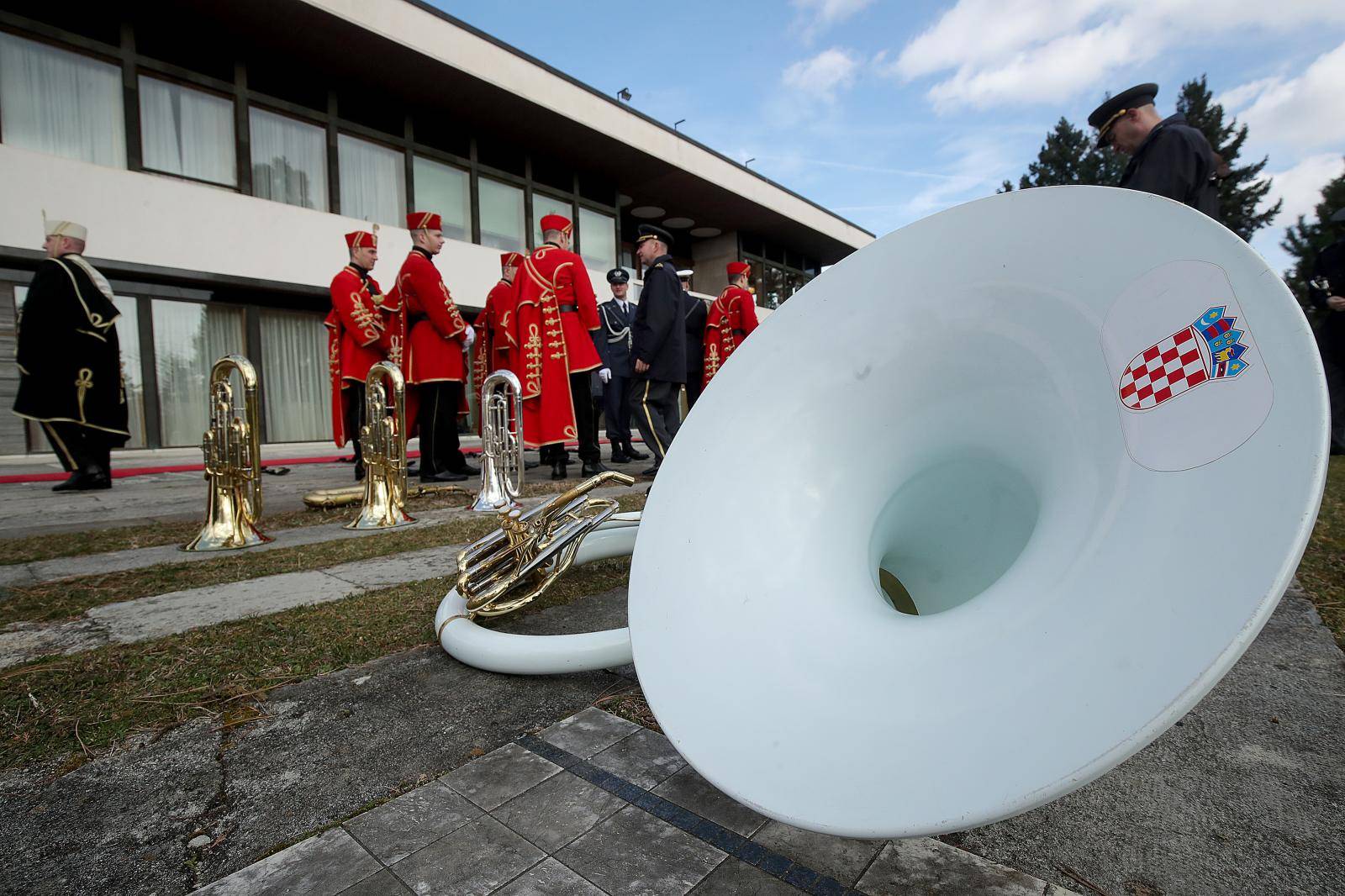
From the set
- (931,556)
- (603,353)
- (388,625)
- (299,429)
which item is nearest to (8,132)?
(299,429)

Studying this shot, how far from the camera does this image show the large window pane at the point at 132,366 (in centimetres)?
782

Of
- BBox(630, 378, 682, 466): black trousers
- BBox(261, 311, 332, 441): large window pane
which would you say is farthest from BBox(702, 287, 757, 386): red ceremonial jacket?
BBox(261, 311, 332, 441): large window pane

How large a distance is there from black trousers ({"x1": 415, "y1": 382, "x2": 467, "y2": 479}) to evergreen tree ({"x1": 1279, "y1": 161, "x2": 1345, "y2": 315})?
2251cm

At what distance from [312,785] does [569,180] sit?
13785 millimetres

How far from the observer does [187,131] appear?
836cm

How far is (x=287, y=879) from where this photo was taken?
88 centimetres

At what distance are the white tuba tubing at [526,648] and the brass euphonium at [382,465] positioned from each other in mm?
2076

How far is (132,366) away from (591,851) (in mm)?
9712

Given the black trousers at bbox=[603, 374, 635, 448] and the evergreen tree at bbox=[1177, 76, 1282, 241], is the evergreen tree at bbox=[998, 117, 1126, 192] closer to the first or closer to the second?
the evergreen tree at bbox=[1177, 76, 1282, 241]

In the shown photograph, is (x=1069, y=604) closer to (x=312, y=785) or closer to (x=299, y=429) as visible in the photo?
(x=312, y=785)

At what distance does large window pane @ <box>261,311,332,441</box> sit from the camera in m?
9.21

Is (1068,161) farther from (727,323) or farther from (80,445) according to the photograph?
(80,445)

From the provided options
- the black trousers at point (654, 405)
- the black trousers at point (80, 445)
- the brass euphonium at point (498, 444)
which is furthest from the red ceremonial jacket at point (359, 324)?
the black trousers at point (654, 405)

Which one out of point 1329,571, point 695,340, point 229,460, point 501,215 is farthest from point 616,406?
point 1329,571
